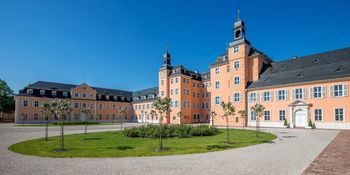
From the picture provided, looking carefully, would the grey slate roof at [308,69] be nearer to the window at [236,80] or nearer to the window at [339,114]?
the window at [236,80]

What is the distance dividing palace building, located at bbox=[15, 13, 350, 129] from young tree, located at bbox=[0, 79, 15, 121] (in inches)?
349

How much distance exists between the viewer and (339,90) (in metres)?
27.5

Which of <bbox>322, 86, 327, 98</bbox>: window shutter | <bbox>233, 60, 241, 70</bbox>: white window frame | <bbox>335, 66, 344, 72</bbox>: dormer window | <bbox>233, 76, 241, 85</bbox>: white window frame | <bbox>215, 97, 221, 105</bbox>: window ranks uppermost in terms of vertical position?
<bbox>233, 60, 241, 70</bbox>: white window frame

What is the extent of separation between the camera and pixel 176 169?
8.09m

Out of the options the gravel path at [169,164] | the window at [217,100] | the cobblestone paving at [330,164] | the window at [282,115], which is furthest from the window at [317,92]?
the gravel path at [169,164]

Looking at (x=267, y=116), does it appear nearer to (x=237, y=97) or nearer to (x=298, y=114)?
(x=298, y=114)

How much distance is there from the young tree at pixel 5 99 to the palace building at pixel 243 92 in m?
8.87

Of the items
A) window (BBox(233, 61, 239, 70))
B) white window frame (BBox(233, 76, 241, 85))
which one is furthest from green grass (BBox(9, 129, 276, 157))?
window (BBox(233, 61, 239, 70))

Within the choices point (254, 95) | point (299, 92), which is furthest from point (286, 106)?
point (254, 95)

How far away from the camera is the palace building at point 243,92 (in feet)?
93.9

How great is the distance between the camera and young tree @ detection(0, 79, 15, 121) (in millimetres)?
55519

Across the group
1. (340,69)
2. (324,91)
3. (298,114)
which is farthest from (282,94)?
(340,69)

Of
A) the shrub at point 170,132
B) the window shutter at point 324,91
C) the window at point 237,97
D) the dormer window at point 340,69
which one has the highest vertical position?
the dormer window at point 340,69

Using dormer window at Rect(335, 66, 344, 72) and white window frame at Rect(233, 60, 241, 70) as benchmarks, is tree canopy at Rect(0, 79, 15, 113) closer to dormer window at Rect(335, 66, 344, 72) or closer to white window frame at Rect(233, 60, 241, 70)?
white window frame at Rect(233, 60, 241, 70)
